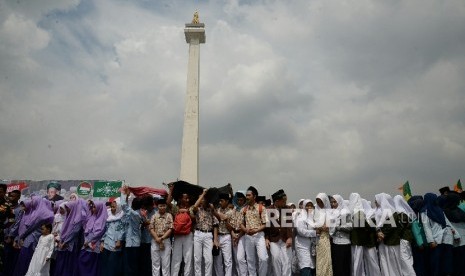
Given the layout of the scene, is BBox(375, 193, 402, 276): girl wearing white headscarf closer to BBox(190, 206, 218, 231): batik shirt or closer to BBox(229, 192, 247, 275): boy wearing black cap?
BBox(229, 192, 247, 275): boy wearing black cap

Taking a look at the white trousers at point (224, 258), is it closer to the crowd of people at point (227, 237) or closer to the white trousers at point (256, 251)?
the crowd of people at point (227, 237)

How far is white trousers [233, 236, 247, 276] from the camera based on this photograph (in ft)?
19.6

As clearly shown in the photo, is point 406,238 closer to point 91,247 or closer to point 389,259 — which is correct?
point 389,259

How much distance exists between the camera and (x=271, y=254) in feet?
20.0

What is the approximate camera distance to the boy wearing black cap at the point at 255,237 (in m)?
5.93

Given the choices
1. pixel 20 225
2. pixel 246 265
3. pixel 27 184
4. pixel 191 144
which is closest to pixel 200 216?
pixel 246 265

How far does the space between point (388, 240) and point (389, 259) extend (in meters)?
0.34

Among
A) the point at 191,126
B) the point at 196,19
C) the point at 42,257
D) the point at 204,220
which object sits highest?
the point at 196,19

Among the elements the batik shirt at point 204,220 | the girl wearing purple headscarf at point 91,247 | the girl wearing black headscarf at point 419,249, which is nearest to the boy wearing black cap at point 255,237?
the batik shirt at point 204,220

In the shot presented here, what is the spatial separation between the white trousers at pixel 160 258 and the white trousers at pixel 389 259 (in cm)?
382

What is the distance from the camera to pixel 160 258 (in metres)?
5.93

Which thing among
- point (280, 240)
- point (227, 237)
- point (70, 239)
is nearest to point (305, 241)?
point (280, 240)

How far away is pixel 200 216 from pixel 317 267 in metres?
2.17

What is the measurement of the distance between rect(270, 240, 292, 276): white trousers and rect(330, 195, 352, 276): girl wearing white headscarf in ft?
2.71
